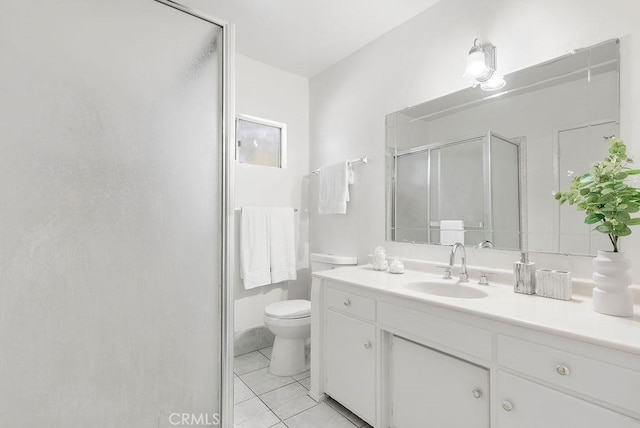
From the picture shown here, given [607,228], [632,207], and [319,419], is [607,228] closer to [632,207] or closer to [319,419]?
[632,207]

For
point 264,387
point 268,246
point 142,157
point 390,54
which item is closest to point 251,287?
point 268,246

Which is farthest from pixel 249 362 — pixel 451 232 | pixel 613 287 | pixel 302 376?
pixel 613 287

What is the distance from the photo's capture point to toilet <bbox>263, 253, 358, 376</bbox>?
→ 2045mm

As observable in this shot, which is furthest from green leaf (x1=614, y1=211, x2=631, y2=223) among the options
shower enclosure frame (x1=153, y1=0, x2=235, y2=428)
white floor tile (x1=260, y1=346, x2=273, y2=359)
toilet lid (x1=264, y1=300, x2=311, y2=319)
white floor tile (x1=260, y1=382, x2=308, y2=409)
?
white floor tile (x1=260, y1=346, x2=273, y2=359)

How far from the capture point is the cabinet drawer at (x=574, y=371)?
796 mm

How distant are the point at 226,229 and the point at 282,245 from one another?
63.1 inches

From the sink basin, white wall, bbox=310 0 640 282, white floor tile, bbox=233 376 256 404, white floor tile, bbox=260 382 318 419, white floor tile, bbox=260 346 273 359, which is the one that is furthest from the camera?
white floor tile, bbox=260 346 273 359

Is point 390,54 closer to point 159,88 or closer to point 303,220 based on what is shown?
point 303,220

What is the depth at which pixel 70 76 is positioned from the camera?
28.0 inches

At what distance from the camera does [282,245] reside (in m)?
2.52

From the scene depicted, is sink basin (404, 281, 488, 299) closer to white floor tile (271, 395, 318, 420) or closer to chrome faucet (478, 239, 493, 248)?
chrome faucet (478, 239, 493, 248)

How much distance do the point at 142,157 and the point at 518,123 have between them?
5.49 feet

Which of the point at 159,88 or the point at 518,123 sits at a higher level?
the point at 518,123

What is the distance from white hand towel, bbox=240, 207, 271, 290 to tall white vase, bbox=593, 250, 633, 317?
1973 millimetres
